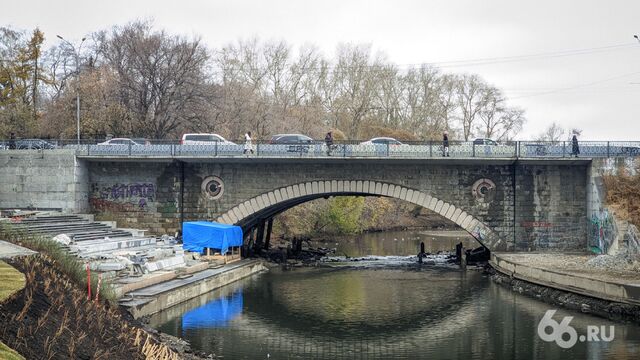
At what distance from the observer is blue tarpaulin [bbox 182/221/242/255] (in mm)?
30734

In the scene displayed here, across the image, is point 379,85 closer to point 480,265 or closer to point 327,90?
point 327,90

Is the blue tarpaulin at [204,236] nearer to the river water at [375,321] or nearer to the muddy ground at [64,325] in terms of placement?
the river water at [375,321]

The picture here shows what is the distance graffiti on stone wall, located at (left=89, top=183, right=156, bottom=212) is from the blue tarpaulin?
4172 mm

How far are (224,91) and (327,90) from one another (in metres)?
18.1

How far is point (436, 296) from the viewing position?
87.0ft

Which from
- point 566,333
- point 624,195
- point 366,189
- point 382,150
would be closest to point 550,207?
point 624,195

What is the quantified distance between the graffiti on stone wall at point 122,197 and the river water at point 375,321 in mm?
7641

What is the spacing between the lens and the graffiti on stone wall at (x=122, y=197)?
34156mm

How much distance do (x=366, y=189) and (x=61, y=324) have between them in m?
21.5

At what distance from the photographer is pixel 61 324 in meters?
12.9

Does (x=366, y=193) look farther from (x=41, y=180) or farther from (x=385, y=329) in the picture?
(x=41, y=180)

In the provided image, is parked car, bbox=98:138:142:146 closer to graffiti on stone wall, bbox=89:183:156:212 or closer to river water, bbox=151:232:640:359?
graffiti on stone wall, bbox=89:183:156:212

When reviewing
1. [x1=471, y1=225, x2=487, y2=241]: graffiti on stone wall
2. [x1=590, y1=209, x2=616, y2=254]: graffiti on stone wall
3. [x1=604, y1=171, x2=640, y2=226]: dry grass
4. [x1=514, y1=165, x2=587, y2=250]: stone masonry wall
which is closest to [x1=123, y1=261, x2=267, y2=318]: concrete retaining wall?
[x1=471, y1=225, x2=487, y2=241]: graffiti on stone wall

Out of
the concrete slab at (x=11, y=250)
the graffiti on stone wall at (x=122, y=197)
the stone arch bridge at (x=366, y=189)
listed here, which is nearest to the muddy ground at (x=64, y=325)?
the concrete slab at (x=11, y=250)
